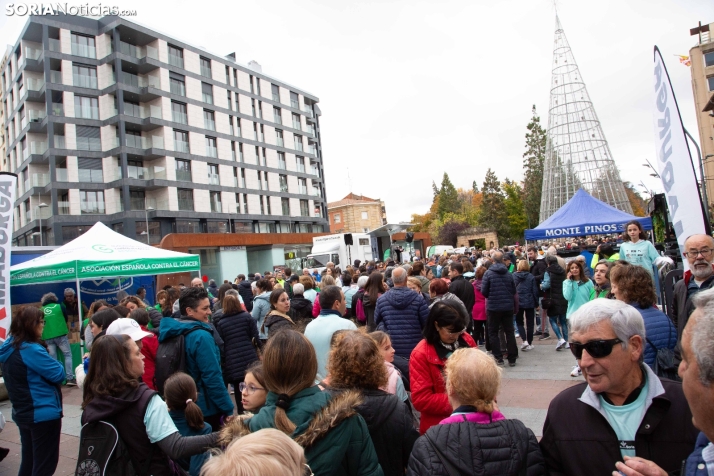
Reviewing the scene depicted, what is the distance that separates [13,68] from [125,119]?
11.6 metres

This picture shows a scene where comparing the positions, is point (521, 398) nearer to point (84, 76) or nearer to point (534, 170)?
point (84, 76)

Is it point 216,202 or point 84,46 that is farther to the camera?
point 216,202

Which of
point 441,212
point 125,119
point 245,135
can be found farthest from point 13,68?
point 441,212

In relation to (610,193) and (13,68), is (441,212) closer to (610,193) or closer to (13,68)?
(610,193)

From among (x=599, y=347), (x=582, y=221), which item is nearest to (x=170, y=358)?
(x=599, y=347)

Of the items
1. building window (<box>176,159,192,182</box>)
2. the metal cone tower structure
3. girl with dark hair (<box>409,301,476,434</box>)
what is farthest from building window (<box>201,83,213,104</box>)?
girl with dark hair (<box>409,301,476,434</box>)

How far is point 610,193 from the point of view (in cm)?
2769

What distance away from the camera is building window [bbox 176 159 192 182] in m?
38.6

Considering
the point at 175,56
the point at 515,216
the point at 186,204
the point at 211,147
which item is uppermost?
the point at 175,56

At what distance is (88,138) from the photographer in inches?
1385

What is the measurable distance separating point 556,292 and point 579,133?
856 inches

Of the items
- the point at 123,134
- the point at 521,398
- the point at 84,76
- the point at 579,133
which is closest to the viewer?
the point at 521,398

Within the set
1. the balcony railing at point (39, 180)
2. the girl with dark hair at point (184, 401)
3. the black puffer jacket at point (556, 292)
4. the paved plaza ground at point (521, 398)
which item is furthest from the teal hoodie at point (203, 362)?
the balcony railing at point (39, 180)

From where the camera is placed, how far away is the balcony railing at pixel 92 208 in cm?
3419
